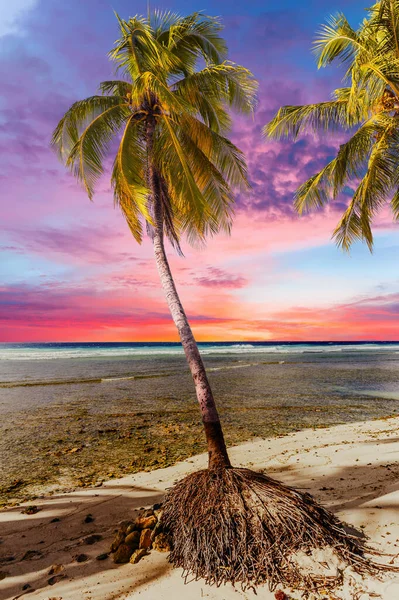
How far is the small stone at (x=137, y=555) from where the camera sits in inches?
153

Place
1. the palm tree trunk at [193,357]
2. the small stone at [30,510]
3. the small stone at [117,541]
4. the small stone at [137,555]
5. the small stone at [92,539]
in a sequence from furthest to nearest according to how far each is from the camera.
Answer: the small stone at [30,510]
the palm tree trunk at [193,357]
the small stone at [92,539]
the small stone at [117,541]
the small stone at [137,555]

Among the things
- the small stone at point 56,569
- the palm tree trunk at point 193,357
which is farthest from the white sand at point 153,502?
the palm tree trunk at point 193,357

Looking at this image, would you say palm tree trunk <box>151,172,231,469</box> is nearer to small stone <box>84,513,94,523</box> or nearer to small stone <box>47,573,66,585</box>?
small stone <box>84,513,94,523</box>

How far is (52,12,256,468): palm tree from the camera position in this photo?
20.1 feet

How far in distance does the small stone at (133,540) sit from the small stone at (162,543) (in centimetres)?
22

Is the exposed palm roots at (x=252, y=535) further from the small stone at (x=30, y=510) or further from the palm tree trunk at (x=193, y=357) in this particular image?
the small stone at (x=30, y=510)

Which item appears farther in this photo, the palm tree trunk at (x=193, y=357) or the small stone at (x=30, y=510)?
the small stone at (x=30, y=510)

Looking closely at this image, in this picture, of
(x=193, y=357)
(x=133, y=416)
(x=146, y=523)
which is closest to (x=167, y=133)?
(x=193, y=357)

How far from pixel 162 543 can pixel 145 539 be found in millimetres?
242

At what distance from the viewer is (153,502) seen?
5598 millimetres

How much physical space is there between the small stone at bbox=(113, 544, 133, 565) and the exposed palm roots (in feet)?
1.73

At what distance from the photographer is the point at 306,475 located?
6340 millimetres

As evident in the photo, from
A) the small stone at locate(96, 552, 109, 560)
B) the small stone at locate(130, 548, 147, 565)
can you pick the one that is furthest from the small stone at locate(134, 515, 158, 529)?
the small stone at locate(96, 552, 109, 560)

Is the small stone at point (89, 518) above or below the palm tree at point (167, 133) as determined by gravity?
below
